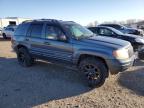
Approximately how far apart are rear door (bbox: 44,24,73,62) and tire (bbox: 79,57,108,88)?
2.09ft

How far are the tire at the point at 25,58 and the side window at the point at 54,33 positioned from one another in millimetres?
1500

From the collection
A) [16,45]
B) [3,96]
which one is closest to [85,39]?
[3,96]

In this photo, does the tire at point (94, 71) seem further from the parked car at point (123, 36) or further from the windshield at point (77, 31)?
the parked car at point (123, 36)

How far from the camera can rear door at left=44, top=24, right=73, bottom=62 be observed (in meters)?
6.80

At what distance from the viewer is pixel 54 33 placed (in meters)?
7.29

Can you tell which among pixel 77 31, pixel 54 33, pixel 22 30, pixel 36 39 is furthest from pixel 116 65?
pixel 22 30

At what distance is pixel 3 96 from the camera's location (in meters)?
5.72

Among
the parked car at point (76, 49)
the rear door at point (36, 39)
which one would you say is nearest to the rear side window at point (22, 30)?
the parked car at point (76, 49)

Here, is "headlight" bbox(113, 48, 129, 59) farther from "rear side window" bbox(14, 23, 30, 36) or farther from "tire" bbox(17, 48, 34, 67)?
"rear side window" bbox(14, 23, 30, 36)

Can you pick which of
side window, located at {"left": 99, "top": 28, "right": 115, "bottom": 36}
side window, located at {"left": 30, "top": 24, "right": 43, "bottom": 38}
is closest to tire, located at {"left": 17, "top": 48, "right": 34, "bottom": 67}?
side window, located at {"left": 30, "top": 24, "right": 43, "bottom": 38}

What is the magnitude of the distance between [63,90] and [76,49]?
52.0 inches

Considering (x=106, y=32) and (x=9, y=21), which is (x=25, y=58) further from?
(x=9, y=21)

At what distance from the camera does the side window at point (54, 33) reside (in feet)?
22.9

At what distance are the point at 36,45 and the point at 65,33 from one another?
153 cm
